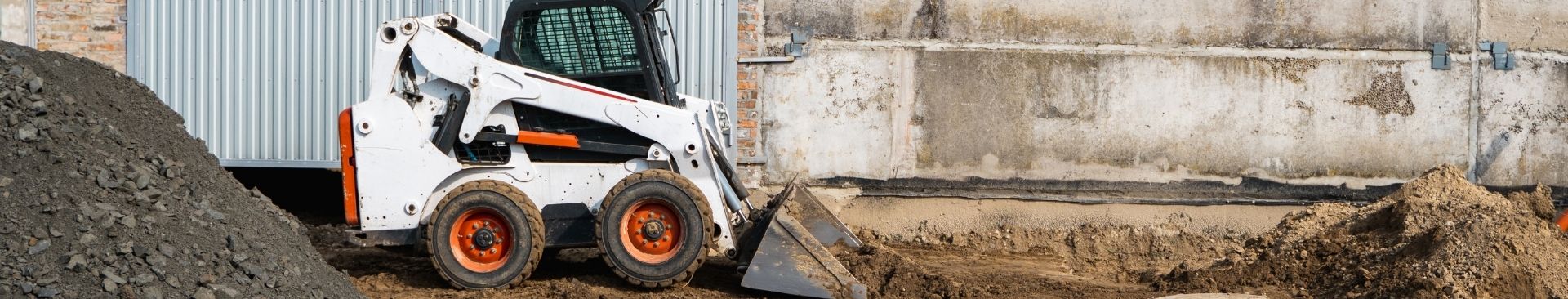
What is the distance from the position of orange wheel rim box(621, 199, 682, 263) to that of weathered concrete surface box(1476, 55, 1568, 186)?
22.3 ft

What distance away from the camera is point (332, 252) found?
8734 millimetres

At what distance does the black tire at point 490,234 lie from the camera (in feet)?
22.4

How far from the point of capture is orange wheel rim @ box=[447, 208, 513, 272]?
6.90 metres

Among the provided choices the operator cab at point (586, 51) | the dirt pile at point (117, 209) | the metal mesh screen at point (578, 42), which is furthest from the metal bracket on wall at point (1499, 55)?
the dirt pile at point (117, 209)

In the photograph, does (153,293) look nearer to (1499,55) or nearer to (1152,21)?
(1152,21)

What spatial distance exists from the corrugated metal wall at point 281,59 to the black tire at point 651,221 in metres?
2.81

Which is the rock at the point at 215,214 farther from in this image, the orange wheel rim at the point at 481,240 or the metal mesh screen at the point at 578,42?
the metal mesh screen at the point at 578,42

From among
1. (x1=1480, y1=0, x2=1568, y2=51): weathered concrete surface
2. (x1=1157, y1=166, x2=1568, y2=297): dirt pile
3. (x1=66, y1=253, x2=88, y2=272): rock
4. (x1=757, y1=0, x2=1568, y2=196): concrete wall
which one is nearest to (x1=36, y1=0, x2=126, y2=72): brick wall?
(x1=66, y1=253, x2=88, y2=272): rock

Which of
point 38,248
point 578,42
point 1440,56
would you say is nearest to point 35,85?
point 38,248

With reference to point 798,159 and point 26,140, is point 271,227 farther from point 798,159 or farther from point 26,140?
point 798,159

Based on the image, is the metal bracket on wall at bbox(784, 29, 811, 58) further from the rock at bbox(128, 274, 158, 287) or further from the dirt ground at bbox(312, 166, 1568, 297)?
the rock at bbox(128, 274, 158, 287)

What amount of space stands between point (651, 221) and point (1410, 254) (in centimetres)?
418

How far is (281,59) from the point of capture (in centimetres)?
957

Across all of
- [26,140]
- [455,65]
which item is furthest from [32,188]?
[455,65]
